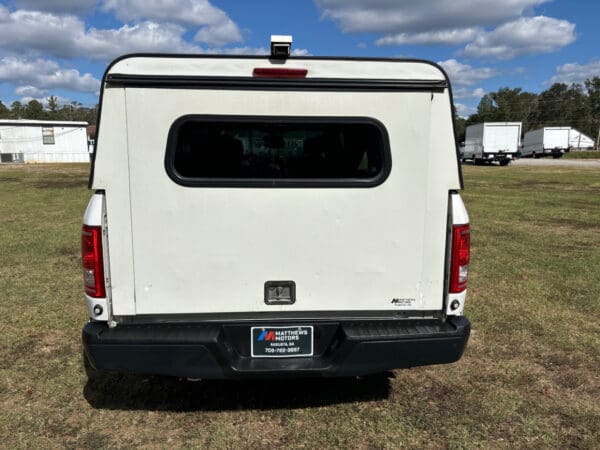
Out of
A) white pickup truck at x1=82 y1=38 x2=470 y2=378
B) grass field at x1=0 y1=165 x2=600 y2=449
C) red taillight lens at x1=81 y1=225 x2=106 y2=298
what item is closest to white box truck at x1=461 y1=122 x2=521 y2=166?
grass field at x1=0 y1=165 x2=600 y2=449

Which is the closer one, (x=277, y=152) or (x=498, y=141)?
(x=277, y=152)

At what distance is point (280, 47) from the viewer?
272cm

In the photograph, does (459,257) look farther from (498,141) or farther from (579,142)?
(579,142)

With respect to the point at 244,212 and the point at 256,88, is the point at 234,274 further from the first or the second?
the point at 256,88

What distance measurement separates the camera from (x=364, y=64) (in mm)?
2734

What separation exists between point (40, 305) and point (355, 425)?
3.96 m

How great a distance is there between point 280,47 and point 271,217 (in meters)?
0.98

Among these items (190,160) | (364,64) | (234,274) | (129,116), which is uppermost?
(364,64)

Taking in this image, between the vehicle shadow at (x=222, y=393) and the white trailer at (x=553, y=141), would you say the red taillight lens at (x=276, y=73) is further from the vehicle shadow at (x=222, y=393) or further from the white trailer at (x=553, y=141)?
the white trailer at (x=553, y=141)

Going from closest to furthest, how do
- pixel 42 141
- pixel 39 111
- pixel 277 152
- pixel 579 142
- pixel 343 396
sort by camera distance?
pixel 277 152
pixel 343 396
pixel 42 141
pixel 579 142
pixel 39 111

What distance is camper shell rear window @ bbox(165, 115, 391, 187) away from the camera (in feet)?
8.98

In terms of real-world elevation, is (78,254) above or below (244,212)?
below

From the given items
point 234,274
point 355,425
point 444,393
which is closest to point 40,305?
point 234,274

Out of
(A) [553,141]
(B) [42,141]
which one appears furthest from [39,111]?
(A) [553,141]
